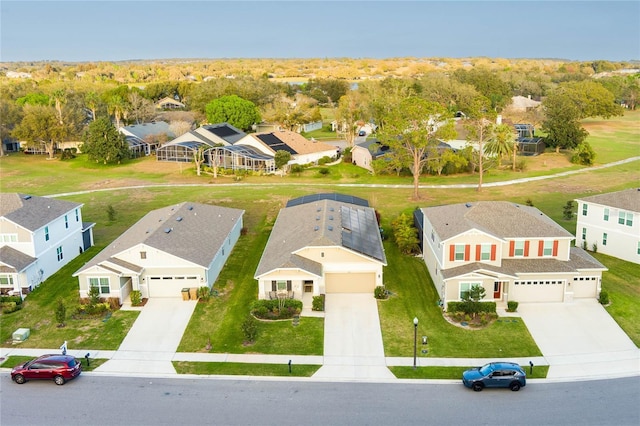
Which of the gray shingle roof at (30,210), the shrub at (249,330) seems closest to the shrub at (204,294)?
the shrub at (249,330)

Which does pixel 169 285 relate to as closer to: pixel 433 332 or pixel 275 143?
pixel 433 332

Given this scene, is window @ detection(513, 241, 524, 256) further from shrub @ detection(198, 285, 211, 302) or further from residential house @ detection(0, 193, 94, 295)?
residential house @ detection(0, 193, 94, 295)

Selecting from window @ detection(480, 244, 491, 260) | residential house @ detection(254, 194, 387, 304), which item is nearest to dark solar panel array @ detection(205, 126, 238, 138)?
residential house @ detection(254, 194, 387, 304)

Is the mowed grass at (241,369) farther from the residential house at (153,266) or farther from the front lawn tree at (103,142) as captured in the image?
the front lawn tree at (103,142)

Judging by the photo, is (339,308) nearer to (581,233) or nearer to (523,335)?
(523,335)

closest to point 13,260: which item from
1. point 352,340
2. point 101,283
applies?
point 101,283

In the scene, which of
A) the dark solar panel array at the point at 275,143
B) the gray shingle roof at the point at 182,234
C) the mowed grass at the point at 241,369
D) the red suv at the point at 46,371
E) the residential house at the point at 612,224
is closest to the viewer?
the red suv at the point at 46,371
